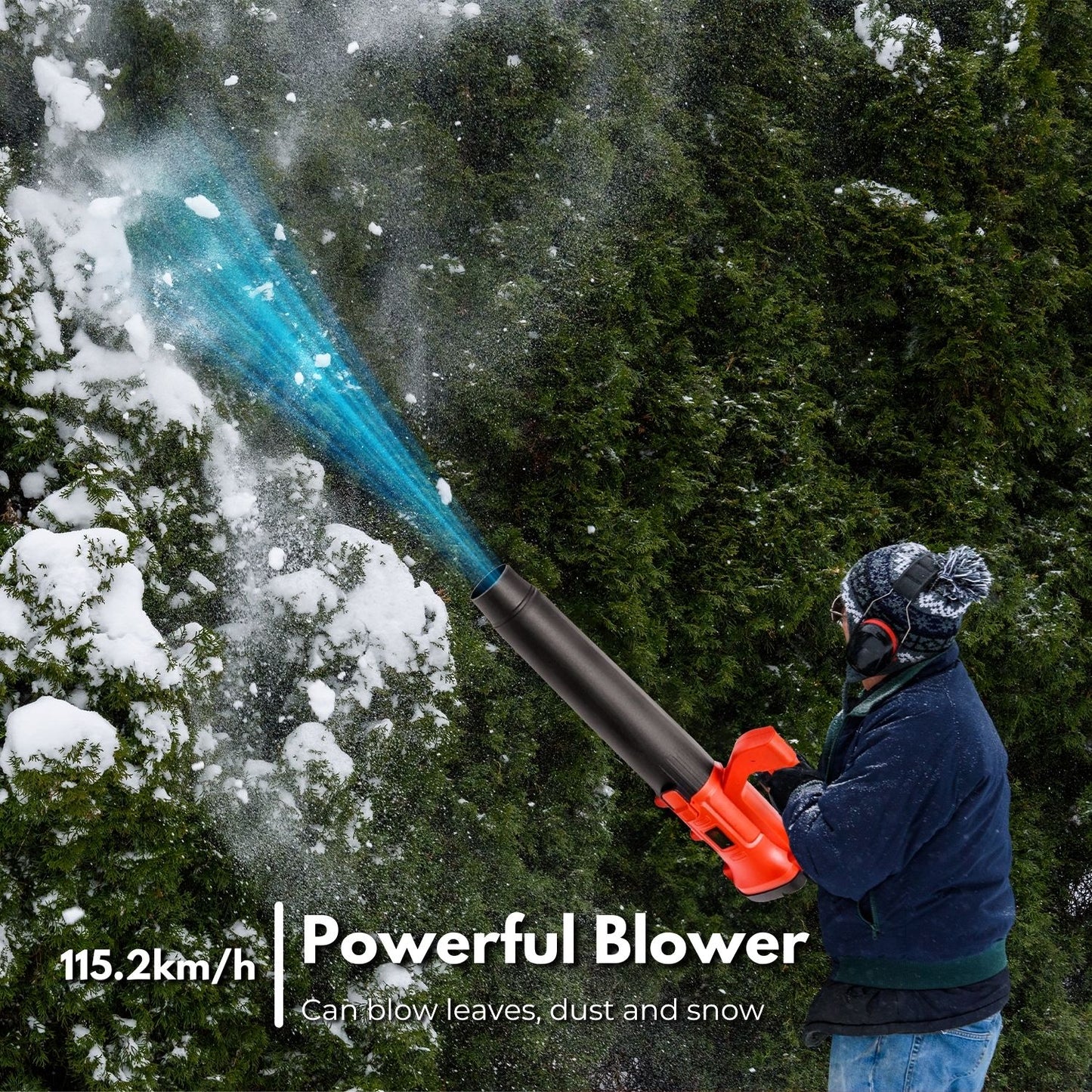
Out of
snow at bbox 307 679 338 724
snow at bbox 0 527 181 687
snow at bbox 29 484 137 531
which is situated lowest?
snow at bbox 307 679 338 724

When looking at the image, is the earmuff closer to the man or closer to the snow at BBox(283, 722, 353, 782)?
the man

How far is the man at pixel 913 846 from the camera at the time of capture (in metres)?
2.35

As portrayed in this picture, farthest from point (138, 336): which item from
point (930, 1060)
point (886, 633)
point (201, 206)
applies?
point (930, 1060)

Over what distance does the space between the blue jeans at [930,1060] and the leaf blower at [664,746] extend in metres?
0.40

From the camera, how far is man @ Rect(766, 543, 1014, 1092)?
2.35 metres

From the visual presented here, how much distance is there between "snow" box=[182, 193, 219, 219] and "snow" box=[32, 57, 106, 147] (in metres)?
0.42

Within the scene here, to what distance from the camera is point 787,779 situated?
2.74 m

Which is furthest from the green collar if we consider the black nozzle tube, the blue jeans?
the blue jeans

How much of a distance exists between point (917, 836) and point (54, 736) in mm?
2567

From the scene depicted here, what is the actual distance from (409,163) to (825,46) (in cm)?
262

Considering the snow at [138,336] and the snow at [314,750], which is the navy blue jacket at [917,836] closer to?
the snow at [314,750]

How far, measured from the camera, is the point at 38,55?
164 inches

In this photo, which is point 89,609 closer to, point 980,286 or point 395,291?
point 395,291

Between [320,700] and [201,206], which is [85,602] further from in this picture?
[201,206]
